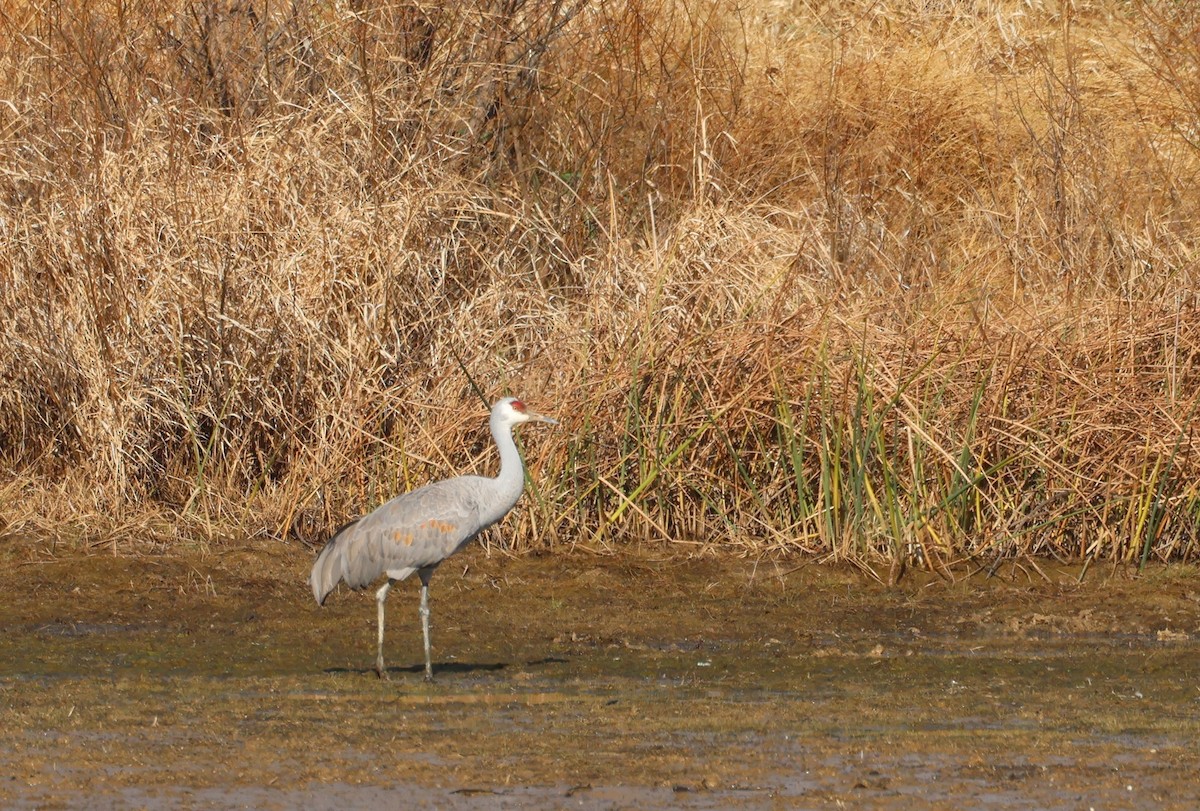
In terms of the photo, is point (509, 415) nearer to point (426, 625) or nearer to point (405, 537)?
point (405, 537)

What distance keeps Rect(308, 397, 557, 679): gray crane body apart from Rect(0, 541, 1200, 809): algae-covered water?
0.33m

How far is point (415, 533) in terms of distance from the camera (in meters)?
6.53

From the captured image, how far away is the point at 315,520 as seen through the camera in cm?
820

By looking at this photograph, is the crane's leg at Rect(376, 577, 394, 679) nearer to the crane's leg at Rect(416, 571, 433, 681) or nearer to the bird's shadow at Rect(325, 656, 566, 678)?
the bird's shadow at Rect(325, 656, 566, 678)

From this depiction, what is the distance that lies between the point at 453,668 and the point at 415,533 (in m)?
0.51

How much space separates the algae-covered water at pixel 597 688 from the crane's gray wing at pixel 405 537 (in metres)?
0.34

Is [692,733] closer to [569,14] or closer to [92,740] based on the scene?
[92,740]

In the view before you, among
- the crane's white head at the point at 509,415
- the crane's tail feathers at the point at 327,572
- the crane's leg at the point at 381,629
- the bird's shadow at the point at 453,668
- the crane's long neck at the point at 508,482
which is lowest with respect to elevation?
the bird's shadow at the point at 453,668

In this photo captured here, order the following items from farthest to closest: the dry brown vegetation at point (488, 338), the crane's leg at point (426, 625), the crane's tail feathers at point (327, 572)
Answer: the dry brown vegetation at point (488, 338) < the crane's tail feathers at point (327, 572) < the crane's leg at point (426, 625)

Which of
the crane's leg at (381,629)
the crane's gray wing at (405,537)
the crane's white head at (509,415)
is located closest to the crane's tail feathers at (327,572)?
the crane's gray wing at (405,537)

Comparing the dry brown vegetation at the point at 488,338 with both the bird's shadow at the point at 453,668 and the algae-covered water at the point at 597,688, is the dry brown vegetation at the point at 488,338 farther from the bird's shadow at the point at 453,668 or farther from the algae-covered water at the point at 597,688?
the bird's shadow at the point at 453,668

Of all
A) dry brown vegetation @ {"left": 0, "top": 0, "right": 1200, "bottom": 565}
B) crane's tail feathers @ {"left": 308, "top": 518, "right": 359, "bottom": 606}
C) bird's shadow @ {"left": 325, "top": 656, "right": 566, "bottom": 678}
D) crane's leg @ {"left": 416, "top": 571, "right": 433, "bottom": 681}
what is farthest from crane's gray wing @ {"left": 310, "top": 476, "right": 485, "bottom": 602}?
dry brown vegetation @ {"left": 0, "top": 0, "right": 1200, "bottom": 565}

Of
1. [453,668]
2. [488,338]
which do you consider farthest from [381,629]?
[488,338]

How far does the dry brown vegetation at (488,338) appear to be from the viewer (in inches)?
313
